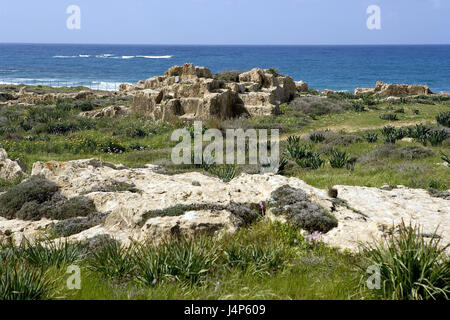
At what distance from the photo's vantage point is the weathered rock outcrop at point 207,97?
23328 millimetres

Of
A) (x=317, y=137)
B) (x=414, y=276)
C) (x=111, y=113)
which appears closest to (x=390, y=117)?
(x=317, y=137)

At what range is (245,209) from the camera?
7223mm

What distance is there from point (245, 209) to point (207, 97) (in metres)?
16.6

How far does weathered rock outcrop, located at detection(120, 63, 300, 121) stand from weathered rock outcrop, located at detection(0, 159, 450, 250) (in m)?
13.9

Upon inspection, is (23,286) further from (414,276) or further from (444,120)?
Result: (444,120)

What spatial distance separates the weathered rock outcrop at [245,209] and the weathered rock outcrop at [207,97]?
13858mm

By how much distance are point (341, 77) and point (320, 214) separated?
88.6 metres

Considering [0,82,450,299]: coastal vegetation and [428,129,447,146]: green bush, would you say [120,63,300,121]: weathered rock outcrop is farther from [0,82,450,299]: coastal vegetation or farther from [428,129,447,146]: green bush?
[428,129,447,146]: green bush

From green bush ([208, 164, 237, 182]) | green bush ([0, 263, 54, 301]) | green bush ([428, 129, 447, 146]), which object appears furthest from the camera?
green bush ([428, 129, 447, 146])

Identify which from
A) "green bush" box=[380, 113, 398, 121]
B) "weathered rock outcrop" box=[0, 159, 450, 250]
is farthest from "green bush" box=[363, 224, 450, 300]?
"green bush" box=[380, 113, 398, 121]

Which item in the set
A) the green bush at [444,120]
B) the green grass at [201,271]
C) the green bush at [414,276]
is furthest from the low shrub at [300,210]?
the green bush at [444,120]

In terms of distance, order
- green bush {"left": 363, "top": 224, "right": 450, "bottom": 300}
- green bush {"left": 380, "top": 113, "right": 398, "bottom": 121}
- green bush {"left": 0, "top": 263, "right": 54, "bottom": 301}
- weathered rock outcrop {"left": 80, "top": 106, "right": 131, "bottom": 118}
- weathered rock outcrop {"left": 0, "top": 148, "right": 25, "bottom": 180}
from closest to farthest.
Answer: green bush {"left": 0, "top": 263, "right": 54, "bottom": 301} < green bush {"left": 363, "top": 224, "right": 450, "bottom": 300} < weathered rock outcrop {"left": 0, "top": 148, "right": 25, "bottom": 180} < green bush {"left": 380, "top": 113, "right": 398, "bottom": 121} < weathered rock outcrop {"left": 80, "top": 106, "right": 131, "bottom": 118}

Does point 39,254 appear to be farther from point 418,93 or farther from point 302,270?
point 418,93

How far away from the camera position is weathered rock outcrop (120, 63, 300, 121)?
2333 cm
